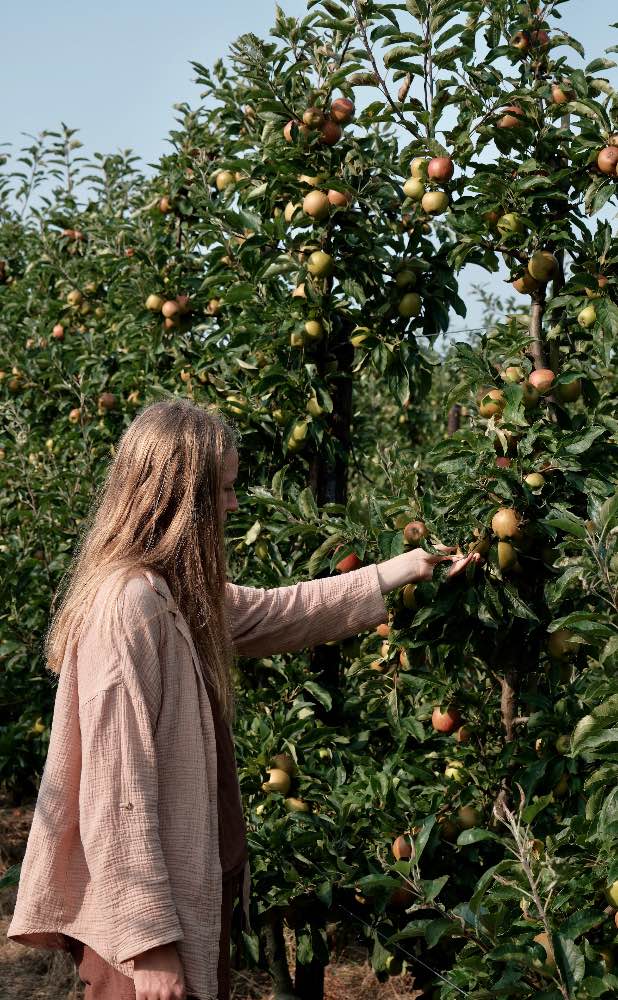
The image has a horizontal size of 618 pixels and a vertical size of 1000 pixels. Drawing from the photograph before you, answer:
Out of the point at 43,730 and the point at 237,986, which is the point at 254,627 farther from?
the point at 43,730

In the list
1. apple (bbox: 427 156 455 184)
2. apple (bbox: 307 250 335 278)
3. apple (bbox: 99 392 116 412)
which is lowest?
apple (bbox: 307 250 335 278)

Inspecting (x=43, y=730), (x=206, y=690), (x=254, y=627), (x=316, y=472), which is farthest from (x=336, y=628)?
(x=43, y=730)

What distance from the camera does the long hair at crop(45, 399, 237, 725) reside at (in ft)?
5.66

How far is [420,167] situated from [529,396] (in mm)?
662

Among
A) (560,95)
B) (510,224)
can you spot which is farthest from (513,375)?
(560,95)

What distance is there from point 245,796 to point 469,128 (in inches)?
66.4

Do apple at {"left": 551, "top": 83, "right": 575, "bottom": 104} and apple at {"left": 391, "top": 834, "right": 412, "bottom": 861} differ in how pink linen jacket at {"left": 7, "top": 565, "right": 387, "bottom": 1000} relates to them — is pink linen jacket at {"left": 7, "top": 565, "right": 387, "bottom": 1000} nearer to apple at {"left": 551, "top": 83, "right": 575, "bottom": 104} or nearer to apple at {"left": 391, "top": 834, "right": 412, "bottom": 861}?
apple at {"left": 391, "top": 834, "right": 412, "bottom": 861}

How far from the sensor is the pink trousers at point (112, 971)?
158cm

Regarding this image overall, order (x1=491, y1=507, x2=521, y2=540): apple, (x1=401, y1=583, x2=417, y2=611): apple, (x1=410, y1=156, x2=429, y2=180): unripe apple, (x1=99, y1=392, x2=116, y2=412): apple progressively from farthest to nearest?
(x1=99, y1=392, x2=116, y2=412): apple
(x1=410, y1=156, x2=429, y2=180): unripe apple
(x1=401, y1=583, x2=417, y2=611): apple
(x1=491, y1=507, x2=521, y2=540): apple

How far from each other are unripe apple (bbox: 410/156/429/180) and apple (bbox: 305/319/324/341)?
46 cm

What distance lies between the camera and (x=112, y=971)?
62.9 inches

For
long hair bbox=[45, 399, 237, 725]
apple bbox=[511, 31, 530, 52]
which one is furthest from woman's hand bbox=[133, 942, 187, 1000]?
apple bbox=[511, 31, 530, 52]

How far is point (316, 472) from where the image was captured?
3.12 meters

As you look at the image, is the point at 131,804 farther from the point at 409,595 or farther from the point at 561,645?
the point at 561,645
